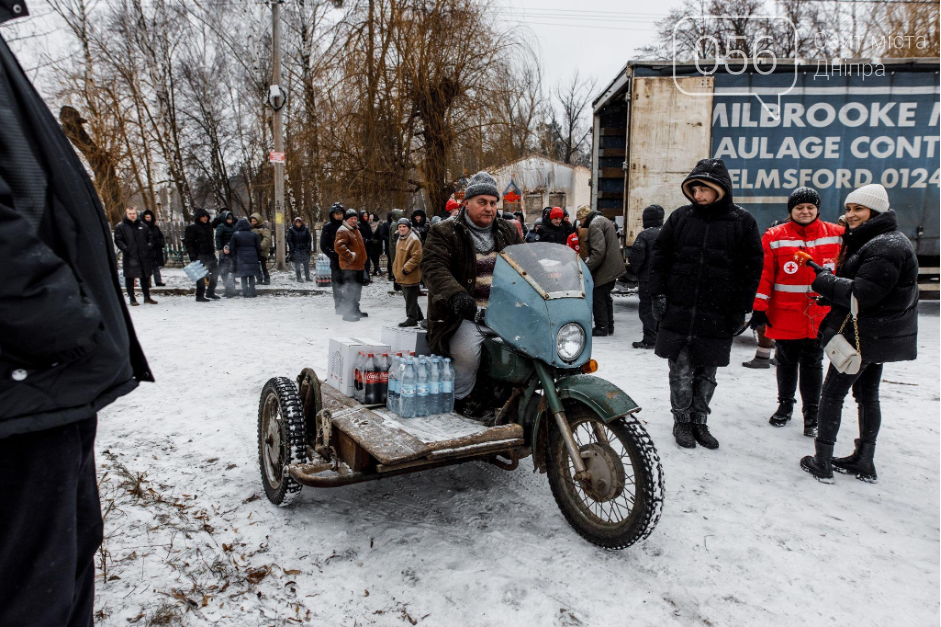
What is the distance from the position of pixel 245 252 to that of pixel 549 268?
35.6ft

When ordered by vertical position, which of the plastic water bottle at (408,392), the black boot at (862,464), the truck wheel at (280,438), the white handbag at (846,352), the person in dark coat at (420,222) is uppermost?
the person in dark coat at (420,222)

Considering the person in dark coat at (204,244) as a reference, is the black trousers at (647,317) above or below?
below

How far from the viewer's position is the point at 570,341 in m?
3.04

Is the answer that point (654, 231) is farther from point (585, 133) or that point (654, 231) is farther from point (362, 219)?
point (585, 133)

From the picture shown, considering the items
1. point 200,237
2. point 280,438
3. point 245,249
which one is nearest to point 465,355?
point 280,438

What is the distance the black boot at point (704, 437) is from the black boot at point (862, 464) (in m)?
0.81

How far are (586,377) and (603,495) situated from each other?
1.94ft

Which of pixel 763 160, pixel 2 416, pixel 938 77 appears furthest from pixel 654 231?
pixel 2 416

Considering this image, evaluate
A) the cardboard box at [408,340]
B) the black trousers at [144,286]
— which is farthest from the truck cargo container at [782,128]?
the black trousers at [144,286]

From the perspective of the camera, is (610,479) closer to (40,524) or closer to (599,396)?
(599,396)

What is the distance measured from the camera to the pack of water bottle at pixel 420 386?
3.33 m

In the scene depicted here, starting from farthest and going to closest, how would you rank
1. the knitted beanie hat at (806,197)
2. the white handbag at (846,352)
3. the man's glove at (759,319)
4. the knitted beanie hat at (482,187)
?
1. the man's glove at (759,319)
2. the knitted beanie hat at (806,197)
3. the knitted beanie hat at (482,187)
4. the white handbag at (846,352)

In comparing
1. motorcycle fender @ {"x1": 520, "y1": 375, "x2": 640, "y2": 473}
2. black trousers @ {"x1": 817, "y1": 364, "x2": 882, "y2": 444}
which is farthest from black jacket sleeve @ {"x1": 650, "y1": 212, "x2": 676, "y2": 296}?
motorcycle fender @ {"x1": 520, "y1": 375, "x2": 640, "y2": 473}

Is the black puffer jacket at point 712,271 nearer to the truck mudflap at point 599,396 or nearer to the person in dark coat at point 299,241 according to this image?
the truck mudflap at point 599,396
